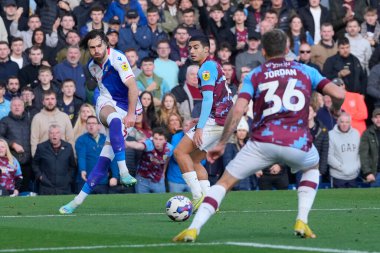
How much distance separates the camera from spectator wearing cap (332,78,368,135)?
72.3ft

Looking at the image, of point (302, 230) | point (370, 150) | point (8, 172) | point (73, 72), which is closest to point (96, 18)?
point (73, 72)

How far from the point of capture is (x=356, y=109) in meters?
22.1

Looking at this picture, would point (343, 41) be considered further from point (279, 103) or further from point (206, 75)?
point (279, 103)

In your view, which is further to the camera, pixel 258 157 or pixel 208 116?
pixel 208 116

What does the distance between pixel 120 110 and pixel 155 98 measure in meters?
6.99

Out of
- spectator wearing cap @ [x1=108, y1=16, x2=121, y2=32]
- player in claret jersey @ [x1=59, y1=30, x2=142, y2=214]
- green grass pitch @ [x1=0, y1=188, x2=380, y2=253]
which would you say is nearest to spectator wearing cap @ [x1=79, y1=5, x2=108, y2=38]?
spectator wearing cap @ [x1=108, y1=16, x2=121, y2=32]

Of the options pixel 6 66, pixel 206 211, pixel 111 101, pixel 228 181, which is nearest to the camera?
pixel 206 211

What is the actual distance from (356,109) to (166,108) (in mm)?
4058

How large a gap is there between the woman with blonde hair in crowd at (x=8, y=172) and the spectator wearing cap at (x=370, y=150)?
664 cm

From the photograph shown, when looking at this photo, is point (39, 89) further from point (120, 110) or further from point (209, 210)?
point (209, 210)

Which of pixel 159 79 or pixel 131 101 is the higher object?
pixel 131 101

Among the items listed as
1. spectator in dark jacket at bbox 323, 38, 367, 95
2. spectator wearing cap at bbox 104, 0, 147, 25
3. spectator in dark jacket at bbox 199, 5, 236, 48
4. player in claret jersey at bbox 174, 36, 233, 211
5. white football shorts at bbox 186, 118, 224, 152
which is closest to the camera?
player in claret jersey at bbox 174, 36, 233, 211

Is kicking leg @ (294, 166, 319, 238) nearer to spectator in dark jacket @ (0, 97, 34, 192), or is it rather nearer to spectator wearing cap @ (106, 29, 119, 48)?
spectator in dark jacket @ (0, 97, 34, 192)

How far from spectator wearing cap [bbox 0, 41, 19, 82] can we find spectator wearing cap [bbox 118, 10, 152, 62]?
2.46 m
